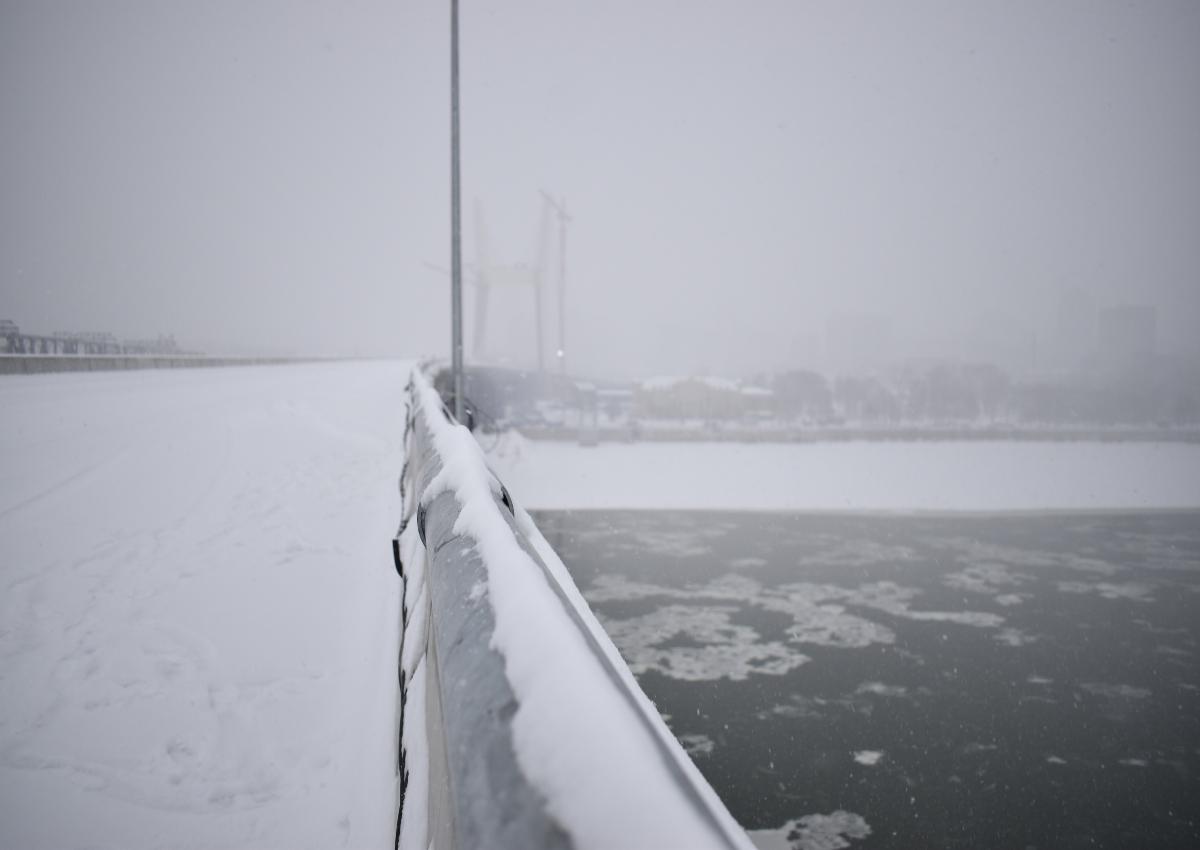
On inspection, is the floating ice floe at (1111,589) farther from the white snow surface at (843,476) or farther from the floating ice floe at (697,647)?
the white snow surface at (843,476)

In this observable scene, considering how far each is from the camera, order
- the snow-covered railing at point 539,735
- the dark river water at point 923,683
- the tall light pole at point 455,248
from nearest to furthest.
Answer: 1. the snow-covered railing at point 539,735
2. the dark river water at point 923,683
3. the tall light pole at point 455,248

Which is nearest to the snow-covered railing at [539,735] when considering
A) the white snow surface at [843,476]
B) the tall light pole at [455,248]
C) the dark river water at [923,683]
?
the dark river water at [923,683]

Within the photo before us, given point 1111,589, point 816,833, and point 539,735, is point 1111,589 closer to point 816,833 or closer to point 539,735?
point 816,833

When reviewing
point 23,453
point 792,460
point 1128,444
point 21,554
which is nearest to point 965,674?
point 21,554

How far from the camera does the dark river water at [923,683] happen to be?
8.39 m

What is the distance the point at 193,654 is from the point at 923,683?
12.2 meters

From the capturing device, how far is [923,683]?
11859 mm

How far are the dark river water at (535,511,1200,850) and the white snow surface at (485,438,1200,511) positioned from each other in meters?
12.3

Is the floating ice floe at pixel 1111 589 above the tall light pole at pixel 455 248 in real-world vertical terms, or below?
below

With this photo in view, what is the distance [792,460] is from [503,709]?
54482 millimetres

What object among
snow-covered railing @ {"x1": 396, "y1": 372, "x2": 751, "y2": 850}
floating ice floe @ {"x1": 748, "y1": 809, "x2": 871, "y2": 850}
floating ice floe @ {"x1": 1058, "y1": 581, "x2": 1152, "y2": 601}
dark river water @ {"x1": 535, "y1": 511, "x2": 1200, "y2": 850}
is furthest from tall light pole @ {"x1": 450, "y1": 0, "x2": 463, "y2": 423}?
floating ice floe @ {"x1": 1058, "y1": 581, "x2": 1152, "y2": 601}

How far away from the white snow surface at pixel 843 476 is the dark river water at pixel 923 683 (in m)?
12.3

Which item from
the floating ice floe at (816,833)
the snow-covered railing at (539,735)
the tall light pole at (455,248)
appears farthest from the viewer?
the tall light pole at (455,248)

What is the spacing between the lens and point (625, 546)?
23484 mm
